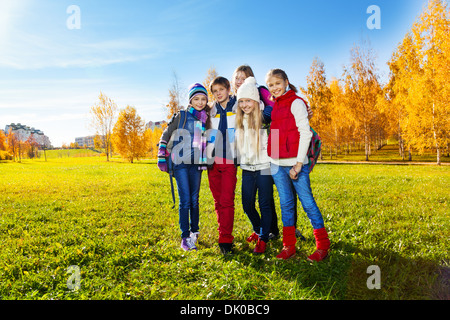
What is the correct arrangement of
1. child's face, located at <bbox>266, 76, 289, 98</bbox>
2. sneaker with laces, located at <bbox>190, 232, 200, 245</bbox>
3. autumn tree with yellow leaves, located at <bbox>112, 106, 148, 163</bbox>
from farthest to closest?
autumn tree with yellow leaves, located at <bbox>112, 106, 148, 163</bbox> < sneaker with laces, located at <bbox>190, 232, 200, 245</bbox> < child's face, located at <bbox>266, 76, 289, 98</bbox>

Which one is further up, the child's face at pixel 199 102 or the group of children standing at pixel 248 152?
the child's face at pixel 199 102

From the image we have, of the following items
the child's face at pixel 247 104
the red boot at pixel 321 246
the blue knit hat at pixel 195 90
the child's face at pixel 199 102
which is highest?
the blue knit hat at pixel 195 90

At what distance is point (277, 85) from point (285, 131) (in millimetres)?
703

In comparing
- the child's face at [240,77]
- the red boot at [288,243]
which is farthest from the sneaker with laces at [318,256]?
the child's face at [240,77]

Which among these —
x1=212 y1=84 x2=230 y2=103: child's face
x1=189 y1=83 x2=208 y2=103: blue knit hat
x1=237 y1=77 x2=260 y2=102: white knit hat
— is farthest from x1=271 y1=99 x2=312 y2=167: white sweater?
x1=189 y1=83 x2=208 y2=103: blue knit hat

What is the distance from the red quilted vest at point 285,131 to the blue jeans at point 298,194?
0.23 m

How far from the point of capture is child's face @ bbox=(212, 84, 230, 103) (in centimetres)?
426

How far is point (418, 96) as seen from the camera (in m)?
22.2

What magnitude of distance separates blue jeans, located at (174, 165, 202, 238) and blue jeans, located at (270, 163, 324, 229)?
142 centimetres

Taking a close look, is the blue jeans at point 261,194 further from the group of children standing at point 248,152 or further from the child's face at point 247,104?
the child's face at point 247,104

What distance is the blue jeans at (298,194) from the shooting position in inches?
148

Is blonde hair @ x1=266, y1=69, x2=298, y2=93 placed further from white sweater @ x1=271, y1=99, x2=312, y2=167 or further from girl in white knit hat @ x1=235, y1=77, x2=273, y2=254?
white sweater @ x1=271, y1=99, x2=312, y2=167
